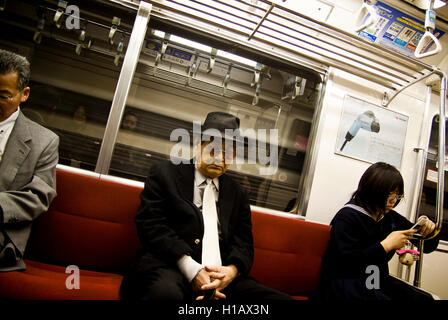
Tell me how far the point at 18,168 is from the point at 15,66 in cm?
58

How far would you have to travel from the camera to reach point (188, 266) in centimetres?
133

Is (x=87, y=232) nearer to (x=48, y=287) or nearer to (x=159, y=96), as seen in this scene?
(x=48, y=287)

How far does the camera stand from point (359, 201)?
6.51 ft

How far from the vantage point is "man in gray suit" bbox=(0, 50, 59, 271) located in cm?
126

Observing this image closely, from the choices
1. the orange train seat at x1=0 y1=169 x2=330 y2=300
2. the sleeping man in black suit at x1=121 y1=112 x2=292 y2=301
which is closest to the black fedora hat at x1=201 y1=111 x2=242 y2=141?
the sleeping man in black suit at x1=121 y1=112 x2=292 y2=301

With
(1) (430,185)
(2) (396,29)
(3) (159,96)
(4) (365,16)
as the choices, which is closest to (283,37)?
(4) (365,16)

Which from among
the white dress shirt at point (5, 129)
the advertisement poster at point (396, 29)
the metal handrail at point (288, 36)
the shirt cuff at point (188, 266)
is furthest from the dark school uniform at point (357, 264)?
the white dress shirt at point (5, 129)

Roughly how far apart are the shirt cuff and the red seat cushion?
0.37 metres

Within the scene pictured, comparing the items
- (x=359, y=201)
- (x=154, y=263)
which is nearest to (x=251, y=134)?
(x=359, y=201)

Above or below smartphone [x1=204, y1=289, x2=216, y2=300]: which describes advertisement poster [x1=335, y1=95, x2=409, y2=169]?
above

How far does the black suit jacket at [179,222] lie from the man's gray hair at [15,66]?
92cm

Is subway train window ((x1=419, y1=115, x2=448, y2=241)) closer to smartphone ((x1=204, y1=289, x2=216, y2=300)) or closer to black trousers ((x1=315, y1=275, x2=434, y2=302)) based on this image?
black trousers ((x1=315, y1=275, x2=434, y2=302))

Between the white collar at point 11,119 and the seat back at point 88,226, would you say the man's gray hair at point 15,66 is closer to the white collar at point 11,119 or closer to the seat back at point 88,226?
→ the white collar at point 11,119
